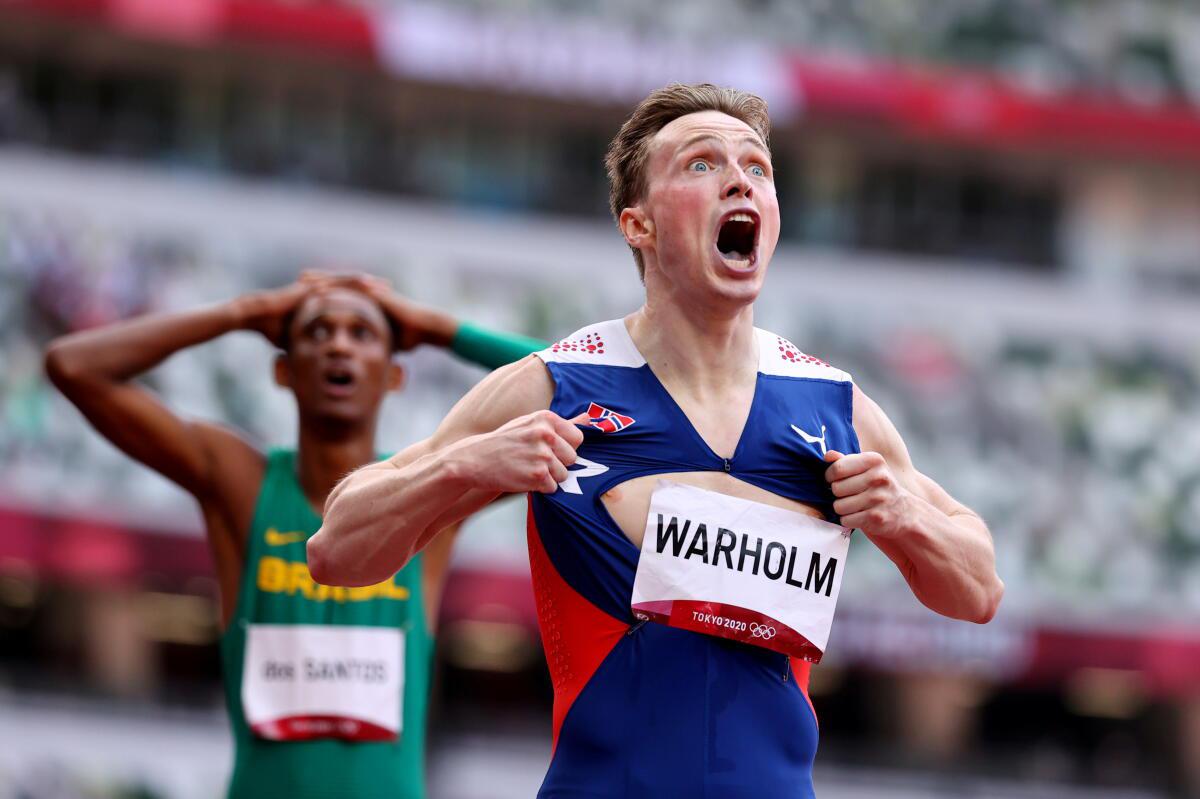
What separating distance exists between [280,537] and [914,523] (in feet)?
9.66

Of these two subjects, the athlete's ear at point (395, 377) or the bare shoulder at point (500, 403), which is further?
the athlete's ear at point (395, 377)

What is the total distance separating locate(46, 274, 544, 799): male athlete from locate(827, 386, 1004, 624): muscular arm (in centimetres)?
235

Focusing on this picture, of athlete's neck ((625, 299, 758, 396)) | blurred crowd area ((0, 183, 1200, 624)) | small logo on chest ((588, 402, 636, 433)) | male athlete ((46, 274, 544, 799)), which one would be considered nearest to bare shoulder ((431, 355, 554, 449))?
small logo on chest ((588, 402, 636, 433))

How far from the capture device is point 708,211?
391 cm

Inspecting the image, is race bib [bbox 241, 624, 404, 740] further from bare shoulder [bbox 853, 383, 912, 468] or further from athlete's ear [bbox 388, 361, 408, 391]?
bare shoulder [bbox 853, 383, 912, 468]

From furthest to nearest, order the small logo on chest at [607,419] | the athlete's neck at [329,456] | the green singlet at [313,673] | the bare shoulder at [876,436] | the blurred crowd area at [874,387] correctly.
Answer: the blurred crowd area at [874,387], the athlete's neck at [329,456], the green singlet at [313,673], the bare shoulder at [876,436], the small logo on chest at [607,419]

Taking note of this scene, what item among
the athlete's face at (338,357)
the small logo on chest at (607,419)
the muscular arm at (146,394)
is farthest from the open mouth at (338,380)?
the small logo on chest at (607,419)

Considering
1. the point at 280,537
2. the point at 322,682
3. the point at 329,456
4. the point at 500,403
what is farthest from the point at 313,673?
the point at 500,403

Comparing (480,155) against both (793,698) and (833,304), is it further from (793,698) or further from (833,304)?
(793,698)

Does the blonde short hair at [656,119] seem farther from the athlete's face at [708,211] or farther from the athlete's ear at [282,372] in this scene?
the athlete's ear at [282,372]

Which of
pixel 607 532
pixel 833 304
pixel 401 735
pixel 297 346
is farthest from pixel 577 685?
pixel 833 304

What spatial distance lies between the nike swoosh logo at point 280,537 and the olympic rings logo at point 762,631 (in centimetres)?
268

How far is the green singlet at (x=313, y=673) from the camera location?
228 inches

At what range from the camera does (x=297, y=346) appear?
625 cm
